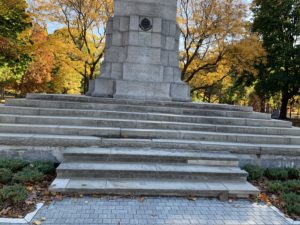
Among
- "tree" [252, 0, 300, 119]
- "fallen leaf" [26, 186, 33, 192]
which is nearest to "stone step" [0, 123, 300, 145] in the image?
"fallen leaf" [26, 186, 33, 192]

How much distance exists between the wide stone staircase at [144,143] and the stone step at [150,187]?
0.06 feet

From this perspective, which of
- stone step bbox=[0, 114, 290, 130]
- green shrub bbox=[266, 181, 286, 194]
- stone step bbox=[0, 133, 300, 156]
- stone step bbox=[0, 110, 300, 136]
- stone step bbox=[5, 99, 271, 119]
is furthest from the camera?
stone step bbox=[5, 99, 271, 119]

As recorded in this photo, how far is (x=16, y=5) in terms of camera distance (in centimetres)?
1393

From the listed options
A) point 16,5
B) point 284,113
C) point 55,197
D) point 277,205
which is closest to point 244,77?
point 284,113

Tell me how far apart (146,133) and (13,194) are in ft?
11.1

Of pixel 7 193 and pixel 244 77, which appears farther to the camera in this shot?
pixel 244 77

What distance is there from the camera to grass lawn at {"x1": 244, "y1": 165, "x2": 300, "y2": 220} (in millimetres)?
4555

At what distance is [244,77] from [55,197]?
24.5 meters

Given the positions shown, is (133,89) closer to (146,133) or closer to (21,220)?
(146,133)

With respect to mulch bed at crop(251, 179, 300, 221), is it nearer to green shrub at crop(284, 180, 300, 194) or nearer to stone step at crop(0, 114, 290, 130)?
green shrub at crop(284, 180, 300, 194)

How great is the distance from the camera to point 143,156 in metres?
5.63

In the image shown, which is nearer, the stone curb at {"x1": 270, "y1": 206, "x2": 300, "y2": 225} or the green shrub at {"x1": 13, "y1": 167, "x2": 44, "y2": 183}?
the stone curb at {"x1": 270, "y1": 206, "x2": 300, "y2": 225}

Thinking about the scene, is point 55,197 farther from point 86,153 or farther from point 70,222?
point 86,153

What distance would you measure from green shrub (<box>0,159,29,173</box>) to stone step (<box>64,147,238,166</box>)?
869 mm
